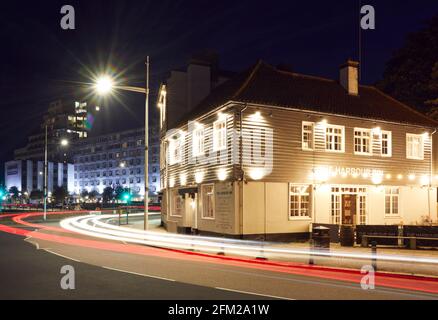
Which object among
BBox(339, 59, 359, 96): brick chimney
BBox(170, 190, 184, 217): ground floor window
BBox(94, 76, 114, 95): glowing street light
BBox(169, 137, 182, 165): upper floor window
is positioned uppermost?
BBox(339, 59, 359, 96): brick chimney

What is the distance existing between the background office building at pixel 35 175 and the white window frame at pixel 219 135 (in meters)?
143

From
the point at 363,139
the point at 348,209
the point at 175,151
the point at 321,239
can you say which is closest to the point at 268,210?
the point at 348,209

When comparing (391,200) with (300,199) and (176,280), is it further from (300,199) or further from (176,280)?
(176,280)

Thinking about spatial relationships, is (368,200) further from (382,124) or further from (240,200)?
(240,200)

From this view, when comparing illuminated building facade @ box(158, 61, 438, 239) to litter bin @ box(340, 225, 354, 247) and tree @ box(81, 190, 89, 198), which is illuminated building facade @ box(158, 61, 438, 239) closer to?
litter bin @ box(340, 225, 354, 247)

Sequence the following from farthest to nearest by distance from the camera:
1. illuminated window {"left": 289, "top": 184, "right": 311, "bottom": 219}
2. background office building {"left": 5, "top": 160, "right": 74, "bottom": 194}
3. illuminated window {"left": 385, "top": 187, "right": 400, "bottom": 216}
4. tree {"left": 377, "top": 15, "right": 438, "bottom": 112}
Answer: background office building {"left": 5, "top": 160, "right": 74, "bottom": 194} → tree {"left": 377, "top": 15, "right": 438, "bottom": 112} → illuminated window {"left": 385, "top": 187, "right": 400, "bottom": 216} → illuminated window {"left": 289, "top": 184, "right": 311, "bottom": 219}

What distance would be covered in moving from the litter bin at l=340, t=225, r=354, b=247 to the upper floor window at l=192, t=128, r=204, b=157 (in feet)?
30.3

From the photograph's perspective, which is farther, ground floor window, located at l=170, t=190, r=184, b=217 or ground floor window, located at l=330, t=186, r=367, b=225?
ground floor window, located at l=170, t=190, r=184, b=217

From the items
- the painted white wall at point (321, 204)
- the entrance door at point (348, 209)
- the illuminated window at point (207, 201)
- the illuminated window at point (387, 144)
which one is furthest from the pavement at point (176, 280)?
the illuminated window at point (387, 144)

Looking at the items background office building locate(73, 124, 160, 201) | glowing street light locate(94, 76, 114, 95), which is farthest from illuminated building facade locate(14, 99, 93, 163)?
glowing street light locate(94, 76, 114, 95)

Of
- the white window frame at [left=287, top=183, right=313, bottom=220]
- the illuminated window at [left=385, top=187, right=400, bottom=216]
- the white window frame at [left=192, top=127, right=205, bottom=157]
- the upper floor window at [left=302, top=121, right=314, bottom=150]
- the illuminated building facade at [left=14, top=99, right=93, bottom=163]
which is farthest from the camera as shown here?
the illuminated building facade at [left=14, top=99, right=93, bottom=163]

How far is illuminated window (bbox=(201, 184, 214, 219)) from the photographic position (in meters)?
24.0

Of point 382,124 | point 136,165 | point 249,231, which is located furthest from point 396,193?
point 136,165

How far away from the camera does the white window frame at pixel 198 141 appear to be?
25312mm
